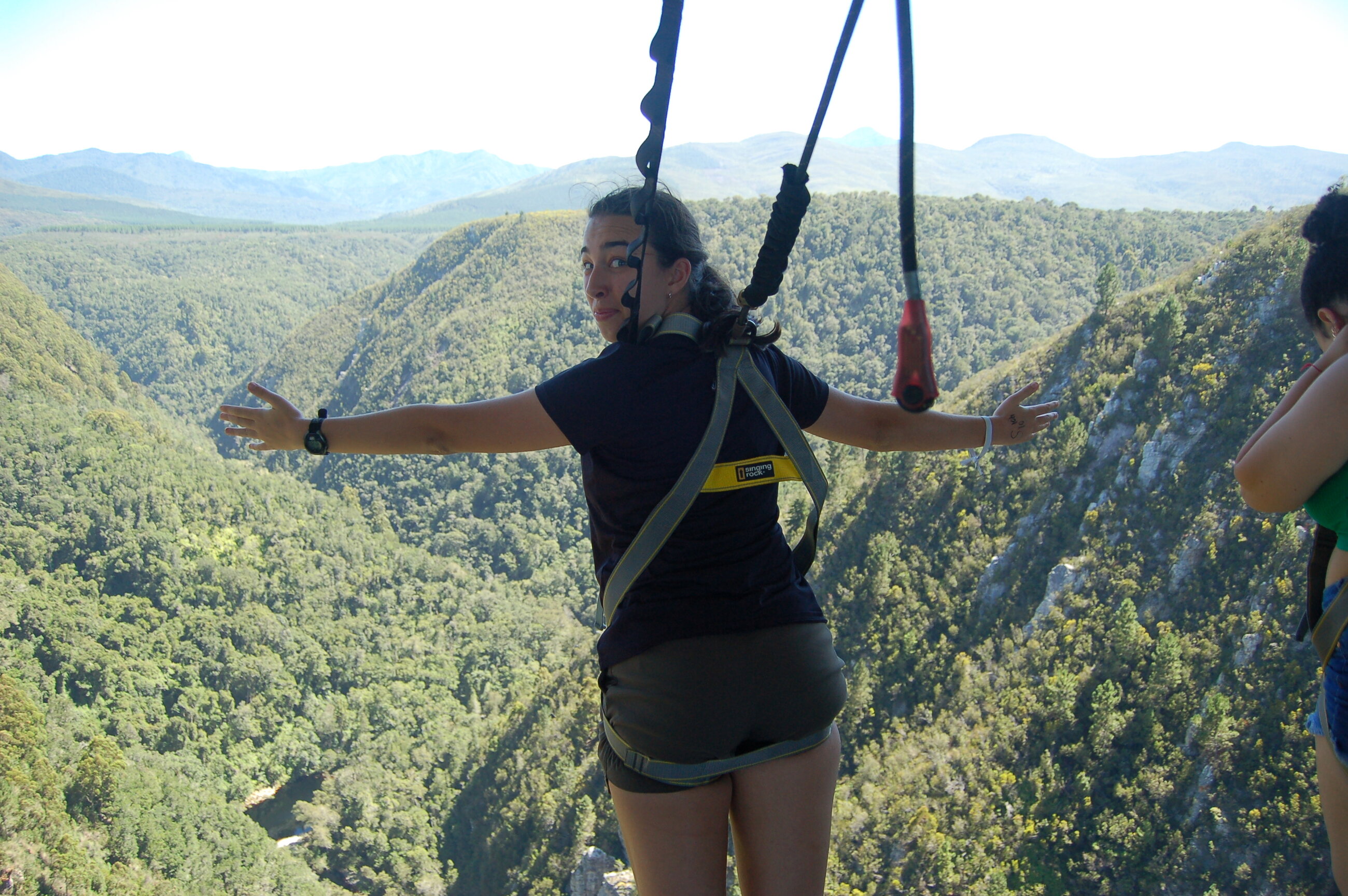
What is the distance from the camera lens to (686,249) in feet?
6.63

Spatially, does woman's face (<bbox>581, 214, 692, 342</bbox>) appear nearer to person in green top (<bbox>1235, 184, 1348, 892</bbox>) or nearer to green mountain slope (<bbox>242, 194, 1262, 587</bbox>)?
person in green top (<bbox>1235, 184, 1348, 892</bbox>)

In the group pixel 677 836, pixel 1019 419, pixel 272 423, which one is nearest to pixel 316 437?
pixel 272 423

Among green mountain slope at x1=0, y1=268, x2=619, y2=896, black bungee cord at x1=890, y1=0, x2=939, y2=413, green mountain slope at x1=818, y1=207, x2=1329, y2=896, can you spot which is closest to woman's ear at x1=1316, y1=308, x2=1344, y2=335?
black bungee cord at x1=890, y1=0, x2=939, y2=413

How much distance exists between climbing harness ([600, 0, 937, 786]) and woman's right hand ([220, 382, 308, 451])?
820 millimetres

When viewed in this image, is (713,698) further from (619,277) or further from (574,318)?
(574,318)

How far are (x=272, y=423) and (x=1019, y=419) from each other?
206cm

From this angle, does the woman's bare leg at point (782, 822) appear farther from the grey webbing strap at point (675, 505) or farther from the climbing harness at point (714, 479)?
the grey webbing strap at point (675, 505)

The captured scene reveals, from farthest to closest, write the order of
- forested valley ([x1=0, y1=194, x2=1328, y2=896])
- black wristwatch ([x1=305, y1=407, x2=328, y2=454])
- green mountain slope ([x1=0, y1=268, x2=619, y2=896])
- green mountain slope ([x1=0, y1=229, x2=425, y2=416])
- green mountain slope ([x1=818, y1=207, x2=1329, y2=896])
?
green mountain slope ([x1=0, y1=229, x2=425, y2=416]) → green mountain slope ([x1=0, y1=268, x2=619, y2=896]) → forested valley ([x1=0, y1=194, x2=1328, y2=896]) → green mountain slope ([x1=818, y1=207, x2=1329, y2=896]) → black wristwatch ([x1=305, y1=407, x2=328, y2=454])

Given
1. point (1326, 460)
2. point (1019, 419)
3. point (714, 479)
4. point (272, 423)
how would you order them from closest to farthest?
point (1326, 460) < point (714, 479) < point (272, 423) < point (1019, 419)

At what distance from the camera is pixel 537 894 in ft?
131

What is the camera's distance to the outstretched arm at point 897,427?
2.15 metres

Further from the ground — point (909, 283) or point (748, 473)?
point (909, 283)

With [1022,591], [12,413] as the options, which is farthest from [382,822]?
[12,413]

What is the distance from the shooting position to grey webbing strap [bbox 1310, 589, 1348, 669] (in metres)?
1.74
